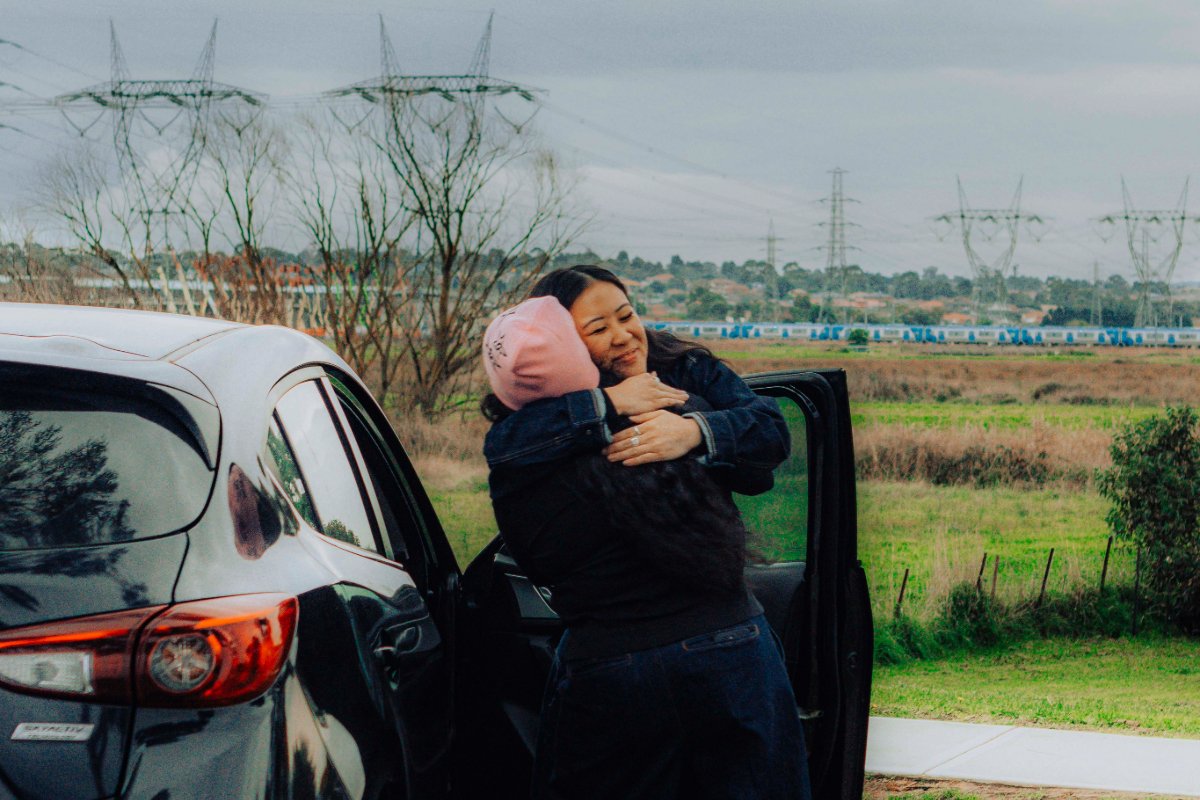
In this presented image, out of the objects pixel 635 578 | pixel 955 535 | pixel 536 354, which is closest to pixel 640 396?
pixel 536 354

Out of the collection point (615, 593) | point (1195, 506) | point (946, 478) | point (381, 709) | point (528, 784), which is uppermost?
point (615, 593)

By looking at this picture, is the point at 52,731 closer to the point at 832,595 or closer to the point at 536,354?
the point at 536,354

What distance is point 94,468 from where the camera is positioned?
1850 millimetres

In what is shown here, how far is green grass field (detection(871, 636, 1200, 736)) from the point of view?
26.1 feet

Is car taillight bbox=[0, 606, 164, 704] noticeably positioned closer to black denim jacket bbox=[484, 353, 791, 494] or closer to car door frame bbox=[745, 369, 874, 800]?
black denim jacket bbox=[484, 353, 791, 494]

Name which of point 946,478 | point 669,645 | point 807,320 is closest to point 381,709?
point 669,645

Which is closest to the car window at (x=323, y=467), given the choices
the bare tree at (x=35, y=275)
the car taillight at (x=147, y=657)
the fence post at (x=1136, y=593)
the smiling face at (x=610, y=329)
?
the car taillight at (x=147, y=657)

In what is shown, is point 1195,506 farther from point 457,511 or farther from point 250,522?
point 250,522

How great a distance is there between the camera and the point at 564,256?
→ 23750 mm

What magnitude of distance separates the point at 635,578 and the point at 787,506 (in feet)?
3.74

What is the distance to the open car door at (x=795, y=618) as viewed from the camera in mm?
3137

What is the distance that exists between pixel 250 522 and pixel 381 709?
21.3 inches

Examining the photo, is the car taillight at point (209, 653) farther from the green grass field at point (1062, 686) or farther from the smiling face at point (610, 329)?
the green grass field at point (1062, 686)

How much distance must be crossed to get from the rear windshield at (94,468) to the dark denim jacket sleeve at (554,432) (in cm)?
66
